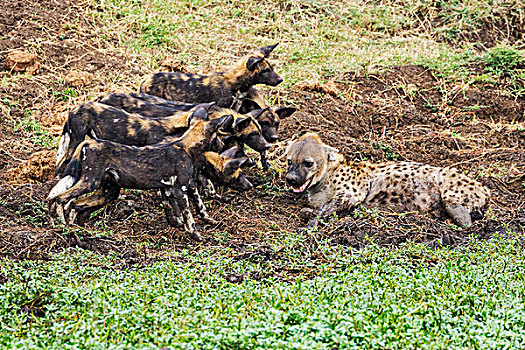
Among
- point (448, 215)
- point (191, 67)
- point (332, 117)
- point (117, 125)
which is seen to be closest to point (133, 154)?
point (117, 125)

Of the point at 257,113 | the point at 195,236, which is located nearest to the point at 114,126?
the point at 195,236

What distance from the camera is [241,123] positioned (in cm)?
965

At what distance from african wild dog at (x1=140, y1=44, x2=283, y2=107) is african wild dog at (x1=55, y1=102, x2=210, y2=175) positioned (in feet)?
5.06

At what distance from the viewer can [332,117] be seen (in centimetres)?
1216

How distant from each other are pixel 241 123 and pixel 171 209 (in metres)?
2.15

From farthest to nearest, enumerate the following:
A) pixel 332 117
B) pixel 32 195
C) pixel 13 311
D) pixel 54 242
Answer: pixel 332 117, pixel 32 195, pixel 54 242, pixel 13 311

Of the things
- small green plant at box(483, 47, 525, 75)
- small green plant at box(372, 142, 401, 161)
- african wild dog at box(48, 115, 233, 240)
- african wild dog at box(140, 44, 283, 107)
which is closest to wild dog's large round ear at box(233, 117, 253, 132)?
african wild dog at box(140, 44, 283, 107)

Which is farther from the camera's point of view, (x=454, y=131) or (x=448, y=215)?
(x=454, y=131)

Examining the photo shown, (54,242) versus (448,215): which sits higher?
(54,242)

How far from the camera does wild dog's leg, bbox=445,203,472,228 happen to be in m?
8.45

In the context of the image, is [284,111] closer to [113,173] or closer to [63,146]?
[63,146]

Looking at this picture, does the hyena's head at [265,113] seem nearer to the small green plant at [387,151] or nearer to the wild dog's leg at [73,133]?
the small green plant at [387,151]

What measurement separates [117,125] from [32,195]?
4.28ft

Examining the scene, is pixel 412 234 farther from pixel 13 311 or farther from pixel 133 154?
pixel 13 311
